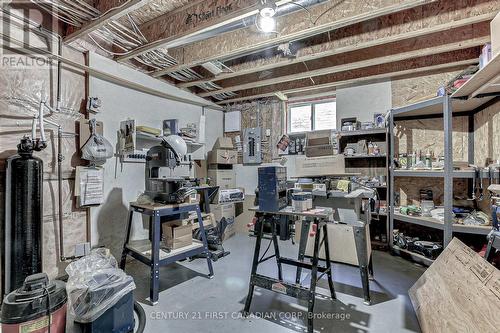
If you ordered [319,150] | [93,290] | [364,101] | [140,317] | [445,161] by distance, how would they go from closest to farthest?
1. [93,290]
2. [140,317]
3. [445,161]
4. [319,150]
5. [364,101]

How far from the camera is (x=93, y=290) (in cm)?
154

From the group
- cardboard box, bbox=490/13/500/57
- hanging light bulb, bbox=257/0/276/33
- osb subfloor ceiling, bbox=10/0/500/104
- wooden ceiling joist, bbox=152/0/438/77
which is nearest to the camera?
cardboard box, bbox=490/13/500/57

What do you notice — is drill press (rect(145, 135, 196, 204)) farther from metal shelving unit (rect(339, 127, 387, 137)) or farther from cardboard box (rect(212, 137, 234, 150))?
metal shelving unit (rect(339, 127, 387, 137))

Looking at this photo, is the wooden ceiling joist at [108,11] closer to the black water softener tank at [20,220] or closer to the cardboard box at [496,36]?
the black water softener tank at [20,220]

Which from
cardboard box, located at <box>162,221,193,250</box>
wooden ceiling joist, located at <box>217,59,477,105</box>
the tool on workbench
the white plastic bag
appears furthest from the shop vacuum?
wooden ceiling joist, located at <box>217,59,477,105</box>

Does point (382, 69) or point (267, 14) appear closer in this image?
point (267, 14)

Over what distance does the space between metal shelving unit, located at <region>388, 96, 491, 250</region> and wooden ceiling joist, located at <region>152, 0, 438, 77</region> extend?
1.18 metres

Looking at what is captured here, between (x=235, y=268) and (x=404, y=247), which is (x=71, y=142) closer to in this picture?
(x=235, y=268)

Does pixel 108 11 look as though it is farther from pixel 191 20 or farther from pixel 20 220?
pixel 20 220

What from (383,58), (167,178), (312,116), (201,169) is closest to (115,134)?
(167,178)

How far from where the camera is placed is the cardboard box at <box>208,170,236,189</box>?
14.3ft

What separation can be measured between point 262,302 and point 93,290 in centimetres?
134

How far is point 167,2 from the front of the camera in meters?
2.35

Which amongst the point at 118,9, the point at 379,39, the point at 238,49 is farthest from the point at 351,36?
the point at 118,9
